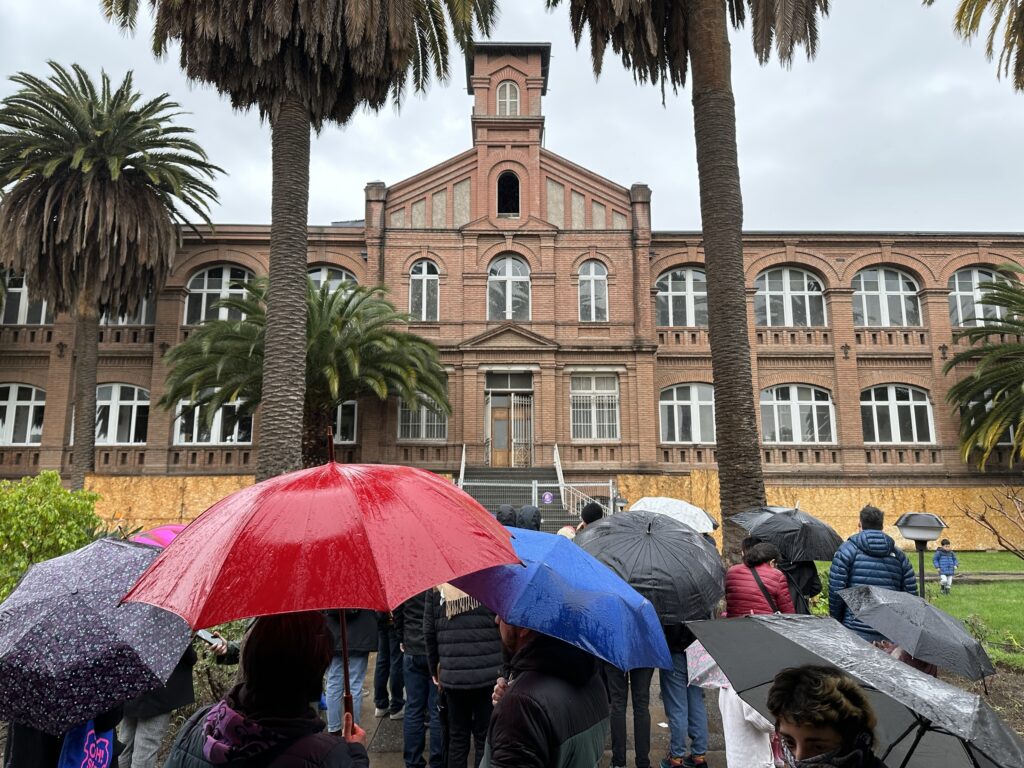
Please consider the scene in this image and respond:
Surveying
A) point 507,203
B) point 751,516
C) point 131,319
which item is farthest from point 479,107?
point 751,516

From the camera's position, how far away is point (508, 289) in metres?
24.2

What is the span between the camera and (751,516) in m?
8.29

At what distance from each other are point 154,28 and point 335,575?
1281 centimetres

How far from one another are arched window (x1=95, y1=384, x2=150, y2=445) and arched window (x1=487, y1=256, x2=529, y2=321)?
1249cm

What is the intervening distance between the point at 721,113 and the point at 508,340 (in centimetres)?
1358

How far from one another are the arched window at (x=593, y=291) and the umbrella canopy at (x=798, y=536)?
16.7 m

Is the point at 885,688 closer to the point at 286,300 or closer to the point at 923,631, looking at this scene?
the point at 923,631

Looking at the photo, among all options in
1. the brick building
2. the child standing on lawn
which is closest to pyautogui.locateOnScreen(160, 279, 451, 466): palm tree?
the brick building

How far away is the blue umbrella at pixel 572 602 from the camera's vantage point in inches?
117

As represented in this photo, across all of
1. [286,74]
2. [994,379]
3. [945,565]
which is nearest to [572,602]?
[286,74]

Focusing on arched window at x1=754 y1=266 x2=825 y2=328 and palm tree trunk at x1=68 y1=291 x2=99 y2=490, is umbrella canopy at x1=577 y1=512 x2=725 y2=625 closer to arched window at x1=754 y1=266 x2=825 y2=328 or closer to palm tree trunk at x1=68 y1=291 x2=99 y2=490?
palm tree trunk at x1=68 y1=291 x2=99 y2=490

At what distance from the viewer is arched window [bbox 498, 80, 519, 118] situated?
81.8ft

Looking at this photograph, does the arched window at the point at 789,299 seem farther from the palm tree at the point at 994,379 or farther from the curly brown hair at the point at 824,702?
the curly brown hair at the point at 824,702

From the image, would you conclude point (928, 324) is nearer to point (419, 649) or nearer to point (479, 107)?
point (479, 107)
